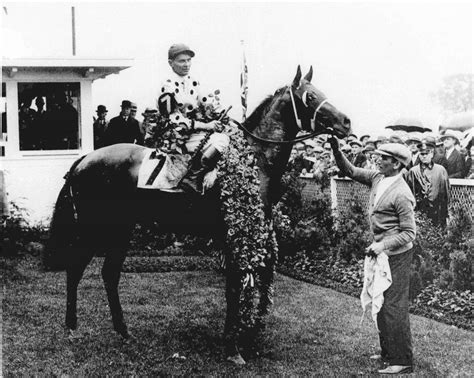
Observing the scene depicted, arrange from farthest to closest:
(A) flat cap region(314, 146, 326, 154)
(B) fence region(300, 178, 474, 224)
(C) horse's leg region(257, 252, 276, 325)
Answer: (A) flat cap region(314, 146, 326, 154)
(B) fence region(300, 178, 474, 224)
(C) horse's leg region(257, 252, 276, 325)

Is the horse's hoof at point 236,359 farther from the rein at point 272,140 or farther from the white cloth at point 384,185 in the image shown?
the rein at point 272,140

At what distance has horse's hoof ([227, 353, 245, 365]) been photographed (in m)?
5.41

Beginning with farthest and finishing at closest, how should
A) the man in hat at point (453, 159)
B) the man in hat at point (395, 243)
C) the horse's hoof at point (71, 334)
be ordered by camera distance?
the man in hat at point (453, 159)
the horse's hoof at point (71, 334)
the man in hat at point (395, 243)

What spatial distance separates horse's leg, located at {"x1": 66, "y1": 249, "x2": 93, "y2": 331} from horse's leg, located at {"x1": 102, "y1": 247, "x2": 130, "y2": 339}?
0.84 feet

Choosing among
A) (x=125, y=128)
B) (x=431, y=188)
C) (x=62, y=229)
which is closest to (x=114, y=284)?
(x=62, y=229)

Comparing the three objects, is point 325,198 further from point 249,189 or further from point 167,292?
point 249,189

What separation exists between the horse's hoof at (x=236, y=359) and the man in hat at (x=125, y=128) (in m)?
7.60

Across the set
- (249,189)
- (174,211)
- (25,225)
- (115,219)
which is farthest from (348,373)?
(25,225)

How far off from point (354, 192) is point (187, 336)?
509 cm

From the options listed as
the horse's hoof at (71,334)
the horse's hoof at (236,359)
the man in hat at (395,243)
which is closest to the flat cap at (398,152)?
the man in hat at (395,243)

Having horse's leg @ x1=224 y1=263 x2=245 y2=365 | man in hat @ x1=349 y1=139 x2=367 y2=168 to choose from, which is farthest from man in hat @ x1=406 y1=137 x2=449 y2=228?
horse's leg @ x1=224 y1=263 x2=245 y2=365

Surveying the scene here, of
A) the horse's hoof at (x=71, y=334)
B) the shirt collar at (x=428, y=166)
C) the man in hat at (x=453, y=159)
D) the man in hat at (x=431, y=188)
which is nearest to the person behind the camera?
the horse's hoof at (x=71, y=334)

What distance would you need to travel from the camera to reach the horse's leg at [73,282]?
6.18 metres

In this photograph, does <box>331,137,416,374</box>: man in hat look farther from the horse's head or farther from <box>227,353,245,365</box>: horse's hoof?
<box>227,353,245,365</box>: horse's hoof
